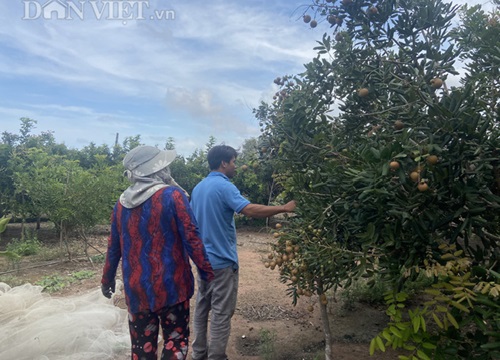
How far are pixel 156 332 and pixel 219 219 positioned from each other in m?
0.92

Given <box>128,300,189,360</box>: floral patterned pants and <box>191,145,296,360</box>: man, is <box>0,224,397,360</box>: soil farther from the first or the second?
<box>128,300,189,360</box>: floral patterned pants

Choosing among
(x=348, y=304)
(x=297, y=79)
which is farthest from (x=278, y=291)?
(x=297, y=79)

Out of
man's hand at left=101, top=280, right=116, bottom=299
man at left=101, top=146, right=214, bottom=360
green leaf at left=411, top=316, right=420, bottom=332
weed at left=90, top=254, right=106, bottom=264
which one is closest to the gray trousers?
man at left=101, top=146, right=214, bottom=360

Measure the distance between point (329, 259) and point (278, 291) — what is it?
3.64 meters

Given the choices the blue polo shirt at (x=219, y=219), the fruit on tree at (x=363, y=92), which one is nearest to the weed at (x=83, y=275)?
the blue polo shirt at (x=219, y=219)

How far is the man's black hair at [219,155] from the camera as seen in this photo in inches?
126

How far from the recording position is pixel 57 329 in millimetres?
3533

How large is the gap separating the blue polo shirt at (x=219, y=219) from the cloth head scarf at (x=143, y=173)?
1.73 feet

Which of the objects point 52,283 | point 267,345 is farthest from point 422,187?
point 52,283

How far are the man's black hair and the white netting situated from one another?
190 centimetres

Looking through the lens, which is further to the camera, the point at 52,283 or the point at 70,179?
the point at 70,179

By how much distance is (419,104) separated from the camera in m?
1.94

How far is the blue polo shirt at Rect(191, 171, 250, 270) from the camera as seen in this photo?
3.02m

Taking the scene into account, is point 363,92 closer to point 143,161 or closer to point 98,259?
point 143,161
